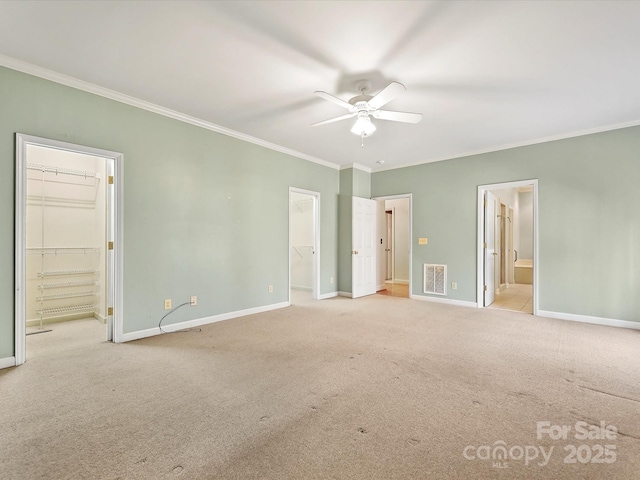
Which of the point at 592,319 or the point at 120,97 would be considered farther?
the point at 592,319

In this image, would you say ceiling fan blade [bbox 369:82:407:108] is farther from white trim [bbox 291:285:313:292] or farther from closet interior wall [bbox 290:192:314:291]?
white trim [bbox 291:285:313:292]

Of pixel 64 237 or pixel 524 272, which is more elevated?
pixel 64 237

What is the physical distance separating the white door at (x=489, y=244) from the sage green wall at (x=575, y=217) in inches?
9.8

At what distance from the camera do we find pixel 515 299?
6.06m

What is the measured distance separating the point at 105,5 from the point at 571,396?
434cm

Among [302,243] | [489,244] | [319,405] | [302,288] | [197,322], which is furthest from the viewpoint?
[302,243]

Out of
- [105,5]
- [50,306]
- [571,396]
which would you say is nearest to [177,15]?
[105,5]

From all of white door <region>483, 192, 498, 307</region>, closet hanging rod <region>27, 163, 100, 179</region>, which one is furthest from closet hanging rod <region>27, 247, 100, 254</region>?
white door <region>483, 192, 498, 307</region>

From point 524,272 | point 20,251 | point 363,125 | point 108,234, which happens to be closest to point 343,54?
point 363,125

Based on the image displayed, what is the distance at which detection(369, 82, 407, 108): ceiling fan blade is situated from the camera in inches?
103

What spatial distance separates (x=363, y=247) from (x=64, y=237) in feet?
16.6

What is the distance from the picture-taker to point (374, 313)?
15.7ft

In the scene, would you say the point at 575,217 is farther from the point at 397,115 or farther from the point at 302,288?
the point at 302,288

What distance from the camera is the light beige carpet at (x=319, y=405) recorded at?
154 cm
